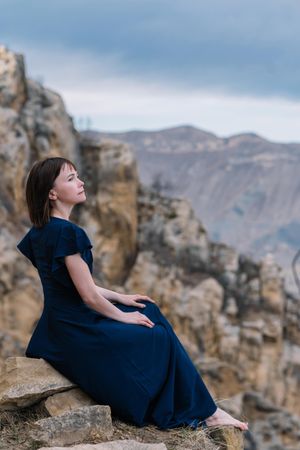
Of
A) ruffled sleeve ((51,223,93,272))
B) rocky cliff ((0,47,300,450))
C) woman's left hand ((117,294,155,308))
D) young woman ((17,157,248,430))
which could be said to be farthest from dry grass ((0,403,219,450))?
rocky cliff ((0,47,300,450))

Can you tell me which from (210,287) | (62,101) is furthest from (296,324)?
(62,101)

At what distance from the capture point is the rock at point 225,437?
16.7 feet

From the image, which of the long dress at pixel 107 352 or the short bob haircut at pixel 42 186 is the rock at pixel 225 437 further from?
the short bob haircut at pixel 42 186

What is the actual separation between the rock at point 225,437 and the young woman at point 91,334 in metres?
0.13

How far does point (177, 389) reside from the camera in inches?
202

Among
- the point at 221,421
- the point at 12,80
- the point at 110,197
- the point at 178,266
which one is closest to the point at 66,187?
the point at 221,421

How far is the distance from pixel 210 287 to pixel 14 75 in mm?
7714

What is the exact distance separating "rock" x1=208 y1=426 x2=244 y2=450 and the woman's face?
66.0 inches

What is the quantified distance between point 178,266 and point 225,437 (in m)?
17.6

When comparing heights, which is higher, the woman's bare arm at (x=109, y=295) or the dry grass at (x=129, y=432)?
the woman's bare arm at (x=109, y=295)

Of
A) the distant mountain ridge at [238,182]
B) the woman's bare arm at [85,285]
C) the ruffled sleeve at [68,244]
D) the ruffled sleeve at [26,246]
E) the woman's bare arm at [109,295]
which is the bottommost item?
the distant mountain ridge at [238,182]

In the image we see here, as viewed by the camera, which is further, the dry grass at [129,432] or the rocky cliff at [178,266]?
the rocky cliff at [178,266]

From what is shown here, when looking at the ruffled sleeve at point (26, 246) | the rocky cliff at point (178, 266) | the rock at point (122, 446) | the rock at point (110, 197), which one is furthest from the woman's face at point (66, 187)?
the rock at point (110, 197)

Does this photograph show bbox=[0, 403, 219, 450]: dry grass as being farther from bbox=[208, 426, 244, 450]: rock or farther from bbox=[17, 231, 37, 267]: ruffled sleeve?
bbox=[17, 231, 37, 267]: ruffled sleeve
